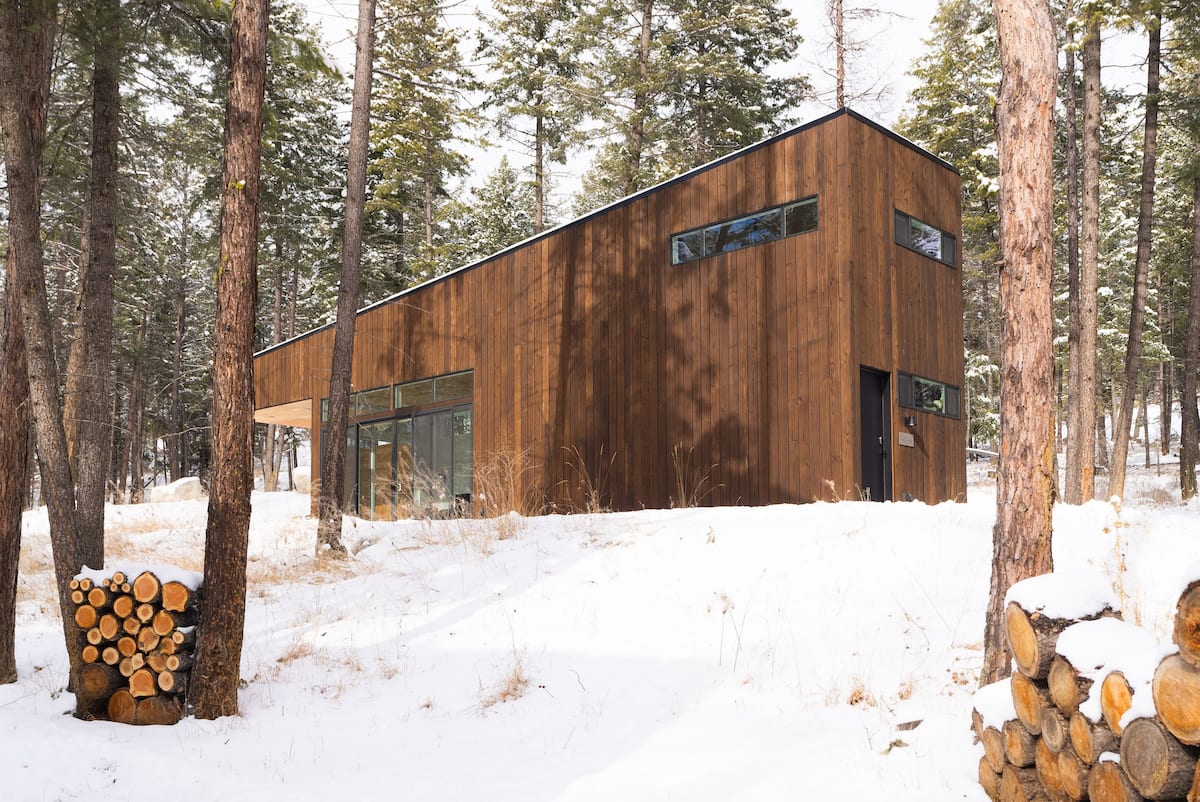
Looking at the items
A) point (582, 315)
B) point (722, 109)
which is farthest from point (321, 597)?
point (722, 109)

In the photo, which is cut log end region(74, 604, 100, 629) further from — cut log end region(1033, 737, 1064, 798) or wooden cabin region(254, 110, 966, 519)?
wooden cabin region(254, 110, 966, 519)

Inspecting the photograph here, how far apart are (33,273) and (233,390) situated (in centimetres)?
190

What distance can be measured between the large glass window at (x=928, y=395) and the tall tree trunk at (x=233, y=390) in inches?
319

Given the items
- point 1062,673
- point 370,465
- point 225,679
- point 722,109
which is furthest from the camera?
point 722,109

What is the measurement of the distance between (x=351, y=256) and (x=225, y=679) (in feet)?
22.3

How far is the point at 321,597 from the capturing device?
8.52 m

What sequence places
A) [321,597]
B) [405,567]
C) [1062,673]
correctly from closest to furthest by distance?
1. [1062,673]
2. [321,597]
3. [405,567]

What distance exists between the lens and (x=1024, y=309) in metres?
4.77

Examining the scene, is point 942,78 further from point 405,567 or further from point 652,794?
point 652,794

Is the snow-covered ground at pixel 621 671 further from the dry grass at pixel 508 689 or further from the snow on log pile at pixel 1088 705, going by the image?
the snow on log pile at pixel 1088 705

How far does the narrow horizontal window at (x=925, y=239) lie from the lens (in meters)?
11.6

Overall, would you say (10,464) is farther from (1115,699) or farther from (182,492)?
(182,492)

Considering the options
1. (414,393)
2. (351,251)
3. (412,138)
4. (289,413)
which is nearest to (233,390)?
(351,251)

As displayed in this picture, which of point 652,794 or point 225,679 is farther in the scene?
point 225,679
